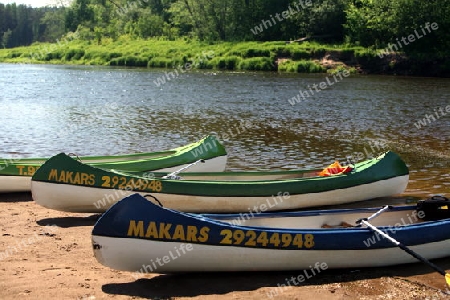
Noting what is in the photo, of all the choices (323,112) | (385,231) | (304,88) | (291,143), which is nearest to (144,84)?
(304,88)

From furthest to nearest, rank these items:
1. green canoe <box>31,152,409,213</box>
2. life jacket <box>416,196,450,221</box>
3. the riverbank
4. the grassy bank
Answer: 1. the grassy bank
2. the riverbank
3. green canoe <box>31,152,409,213</box>
4. life jacket <box>416,196,450,221</box>

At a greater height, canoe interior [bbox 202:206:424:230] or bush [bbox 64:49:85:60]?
bush [bbox 64:49:85:60]

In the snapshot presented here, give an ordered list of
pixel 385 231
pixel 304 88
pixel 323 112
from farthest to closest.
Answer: pixel 304 88, pixel 323 112, pixel 385 231

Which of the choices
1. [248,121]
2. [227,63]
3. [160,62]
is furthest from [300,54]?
[248,121]

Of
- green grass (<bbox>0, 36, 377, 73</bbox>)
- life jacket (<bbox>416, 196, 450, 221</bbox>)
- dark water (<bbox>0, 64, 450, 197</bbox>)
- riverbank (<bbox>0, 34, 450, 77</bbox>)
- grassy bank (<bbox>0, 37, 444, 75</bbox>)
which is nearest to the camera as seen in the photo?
life jacket (<bbox>416, 196, 450, 221</bbox>)

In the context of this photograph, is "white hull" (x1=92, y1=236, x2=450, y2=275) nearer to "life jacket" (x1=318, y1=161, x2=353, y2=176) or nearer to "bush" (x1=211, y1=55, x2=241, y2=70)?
"life jacket" (x1=318, y1=161, x2=353, y2=176)

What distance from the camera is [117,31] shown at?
261ft

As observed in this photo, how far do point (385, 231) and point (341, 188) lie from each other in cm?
348

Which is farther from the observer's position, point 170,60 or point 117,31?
point 117,31

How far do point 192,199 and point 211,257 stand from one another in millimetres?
2978

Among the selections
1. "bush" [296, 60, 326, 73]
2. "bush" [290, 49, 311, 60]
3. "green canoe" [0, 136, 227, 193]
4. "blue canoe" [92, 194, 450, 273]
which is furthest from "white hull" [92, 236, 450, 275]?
"bush" [290, 49, 311, 60]

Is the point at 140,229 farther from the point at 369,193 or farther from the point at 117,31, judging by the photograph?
the point at 117,31

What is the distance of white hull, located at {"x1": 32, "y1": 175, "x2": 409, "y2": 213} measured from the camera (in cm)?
935

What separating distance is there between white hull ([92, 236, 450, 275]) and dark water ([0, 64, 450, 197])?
523 centimetres
